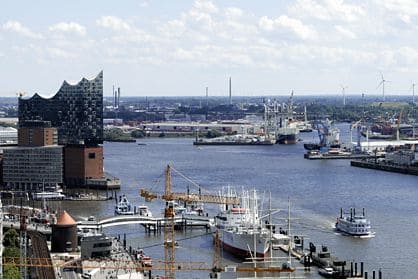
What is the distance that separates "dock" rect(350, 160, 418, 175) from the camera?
30517mm

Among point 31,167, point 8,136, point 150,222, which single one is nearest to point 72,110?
point 31,167

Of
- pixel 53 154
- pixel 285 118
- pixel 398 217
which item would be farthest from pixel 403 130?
pixel 398 217

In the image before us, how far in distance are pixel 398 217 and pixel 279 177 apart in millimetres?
8490

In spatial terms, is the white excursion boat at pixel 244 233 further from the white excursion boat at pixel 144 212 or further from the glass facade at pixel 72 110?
the glass facade at pixel 72 110

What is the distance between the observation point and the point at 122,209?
65.3 feet

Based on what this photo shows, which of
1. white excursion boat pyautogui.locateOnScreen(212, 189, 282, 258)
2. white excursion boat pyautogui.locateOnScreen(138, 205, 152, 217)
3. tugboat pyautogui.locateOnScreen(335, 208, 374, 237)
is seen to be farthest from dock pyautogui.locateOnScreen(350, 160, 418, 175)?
white excursion boat pyautogui.locateOnScreen(212, 189, 282, 258)

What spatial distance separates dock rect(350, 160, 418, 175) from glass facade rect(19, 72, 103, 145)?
9.45 meters

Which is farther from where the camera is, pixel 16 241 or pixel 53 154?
pixel 53 154

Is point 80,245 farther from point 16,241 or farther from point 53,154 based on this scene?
point 53,154

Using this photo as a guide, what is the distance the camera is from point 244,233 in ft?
51.4

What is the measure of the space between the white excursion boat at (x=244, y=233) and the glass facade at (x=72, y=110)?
414 inches

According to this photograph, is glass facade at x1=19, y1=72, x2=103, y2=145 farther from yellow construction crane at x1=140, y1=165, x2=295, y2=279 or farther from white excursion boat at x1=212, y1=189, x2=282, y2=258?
white excursion boat at x1=212, y1=189, x2=282, y2=258

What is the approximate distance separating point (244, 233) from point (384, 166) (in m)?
17.2

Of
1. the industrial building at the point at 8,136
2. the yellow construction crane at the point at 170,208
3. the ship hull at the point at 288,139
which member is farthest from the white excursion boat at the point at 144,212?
the ship hull at the point at 288,139
